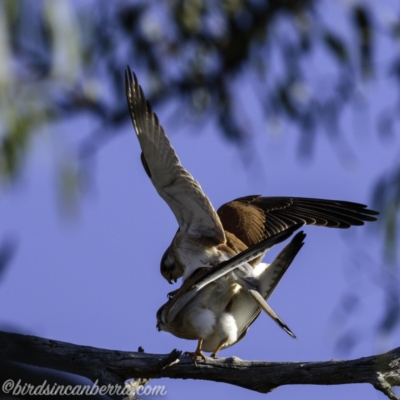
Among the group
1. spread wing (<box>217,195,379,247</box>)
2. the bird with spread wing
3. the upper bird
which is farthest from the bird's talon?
spread wing (<box>217,195,379,247</box>)

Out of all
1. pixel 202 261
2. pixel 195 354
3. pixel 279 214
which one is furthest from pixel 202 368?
pixel 279 214

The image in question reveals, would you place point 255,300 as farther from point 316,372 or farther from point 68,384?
point 68,384

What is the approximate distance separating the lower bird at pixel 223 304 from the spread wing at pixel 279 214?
552mm

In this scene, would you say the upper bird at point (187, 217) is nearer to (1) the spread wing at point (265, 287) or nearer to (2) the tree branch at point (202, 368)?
(1) the spread wing at point (265, 287)

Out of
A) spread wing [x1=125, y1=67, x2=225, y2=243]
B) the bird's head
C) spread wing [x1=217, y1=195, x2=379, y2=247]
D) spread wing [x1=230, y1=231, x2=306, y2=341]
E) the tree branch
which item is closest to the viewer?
the tree branch

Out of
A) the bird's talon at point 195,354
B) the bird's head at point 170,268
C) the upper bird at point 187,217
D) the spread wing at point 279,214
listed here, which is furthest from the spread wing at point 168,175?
the bird's talon at point 195,354

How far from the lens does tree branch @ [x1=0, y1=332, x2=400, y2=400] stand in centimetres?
214

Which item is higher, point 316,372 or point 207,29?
point 207,29

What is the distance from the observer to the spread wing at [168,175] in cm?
277

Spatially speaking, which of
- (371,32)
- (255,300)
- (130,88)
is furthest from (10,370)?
(371,32)

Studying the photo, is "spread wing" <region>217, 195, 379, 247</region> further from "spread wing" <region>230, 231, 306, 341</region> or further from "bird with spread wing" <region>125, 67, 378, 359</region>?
"spread wing" <region>230, 231, 306, 341</region>

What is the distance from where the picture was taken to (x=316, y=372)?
2.17 meters

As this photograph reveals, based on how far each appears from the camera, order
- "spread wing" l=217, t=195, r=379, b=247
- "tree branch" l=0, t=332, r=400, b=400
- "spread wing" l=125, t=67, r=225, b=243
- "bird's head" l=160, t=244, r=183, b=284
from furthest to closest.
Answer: "spread wing" l=217, t=195, r=379, b=247
"bird's head" l=160, t=244, r=183, b=284
"spread wing" l=125, t=67, r=225, b=243
"tree branch" l=0, t=332, r=400, b=400

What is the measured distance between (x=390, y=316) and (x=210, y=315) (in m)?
1.08
